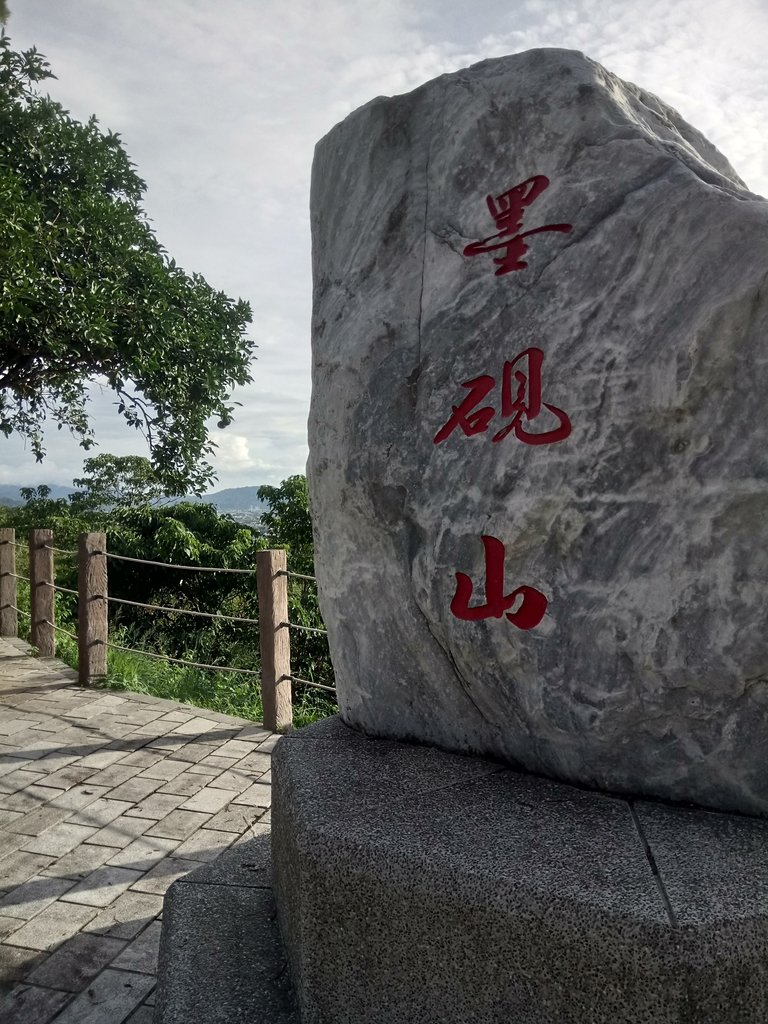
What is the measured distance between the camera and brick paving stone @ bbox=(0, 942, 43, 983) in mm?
2656

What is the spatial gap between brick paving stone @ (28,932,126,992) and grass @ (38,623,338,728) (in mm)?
2549

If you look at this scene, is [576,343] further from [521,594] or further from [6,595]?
[6,595]

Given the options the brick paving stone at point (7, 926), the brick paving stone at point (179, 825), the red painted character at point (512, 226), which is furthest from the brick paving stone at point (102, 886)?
the red painted character at point (512, 226)

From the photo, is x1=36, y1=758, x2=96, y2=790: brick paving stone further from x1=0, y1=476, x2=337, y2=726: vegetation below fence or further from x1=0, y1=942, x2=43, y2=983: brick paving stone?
x1=0, y1=476, x2=337, y2=726: vegetation below fence

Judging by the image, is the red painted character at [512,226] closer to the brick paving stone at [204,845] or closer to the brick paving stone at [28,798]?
the brick paving stone at [204,845]

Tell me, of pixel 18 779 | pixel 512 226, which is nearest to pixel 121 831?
pixel 18 779

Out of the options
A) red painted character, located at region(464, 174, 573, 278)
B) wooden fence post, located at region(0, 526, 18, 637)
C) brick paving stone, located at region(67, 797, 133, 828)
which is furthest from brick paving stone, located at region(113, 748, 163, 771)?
wooden fence post, located at region(0, 526, 18, 637)

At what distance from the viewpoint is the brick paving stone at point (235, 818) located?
3.72 m

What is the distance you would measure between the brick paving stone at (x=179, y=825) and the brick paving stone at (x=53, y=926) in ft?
1.96

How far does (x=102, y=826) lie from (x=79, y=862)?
318mm

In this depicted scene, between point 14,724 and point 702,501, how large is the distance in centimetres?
448

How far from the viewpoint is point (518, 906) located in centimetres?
177

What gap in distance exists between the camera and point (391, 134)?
2.75 meters

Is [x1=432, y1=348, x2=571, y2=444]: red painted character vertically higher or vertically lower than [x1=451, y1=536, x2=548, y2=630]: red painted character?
higher
